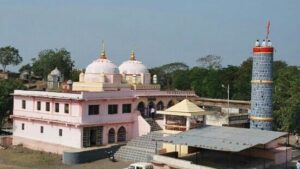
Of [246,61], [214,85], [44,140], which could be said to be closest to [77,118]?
[44,140]

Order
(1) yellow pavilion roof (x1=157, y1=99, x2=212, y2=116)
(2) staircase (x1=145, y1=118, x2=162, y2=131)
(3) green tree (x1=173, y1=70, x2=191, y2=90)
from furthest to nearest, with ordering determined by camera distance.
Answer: (3) green tree (x1=173, y1=70, x2=191, y2=90) < (2) staircase (x1=145, y1=118, x2=162, y2=131) < (1) yellow pavilion roof (x1=157, y1=99, x2=212, y2=116)

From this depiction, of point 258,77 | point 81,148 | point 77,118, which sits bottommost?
point 81,148

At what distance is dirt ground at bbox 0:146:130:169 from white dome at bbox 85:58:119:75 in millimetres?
7597

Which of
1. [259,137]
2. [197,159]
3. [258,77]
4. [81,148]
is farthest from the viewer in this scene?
[81,148]

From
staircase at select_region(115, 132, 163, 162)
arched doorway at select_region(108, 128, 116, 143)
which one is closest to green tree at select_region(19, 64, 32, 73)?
arched doorway at select_region(108, 128, 116, 143)

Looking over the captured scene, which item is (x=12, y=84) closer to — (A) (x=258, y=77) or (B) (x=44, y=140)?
(B) (x=44, y=140)

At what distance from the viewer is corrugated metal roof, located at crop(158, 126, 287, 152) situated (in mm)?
21625

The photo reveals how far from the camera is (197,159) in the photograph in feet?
81.4

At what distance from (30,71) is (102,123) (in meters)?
61.0

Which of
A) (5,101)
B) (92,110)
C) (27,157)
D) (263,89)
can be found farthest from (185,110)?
(5,101)

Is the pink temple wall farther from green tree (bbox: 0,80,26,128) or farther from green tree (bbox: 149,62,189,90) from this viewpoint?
green tree (bbox: 149,62,189,90)

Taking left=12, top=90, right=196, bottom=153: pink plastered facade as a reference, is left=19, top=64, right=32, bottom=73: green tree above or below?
above

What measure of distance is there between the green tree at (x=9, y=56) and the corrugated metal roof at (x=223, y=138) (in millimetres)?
66530

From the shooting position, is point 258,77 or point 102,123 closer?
point 258,77
